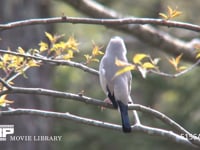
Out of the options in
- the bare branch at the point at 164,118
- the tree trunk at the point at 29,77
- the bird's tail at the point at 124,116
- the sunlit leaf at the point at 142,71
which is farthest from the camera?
the tree trunk at the point at 29,77

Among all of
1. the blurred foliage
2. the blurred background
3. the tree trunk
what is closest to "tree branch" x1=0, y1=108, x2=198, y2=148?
the tree trunk

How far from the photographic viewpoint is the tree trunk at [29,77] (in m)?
7.50

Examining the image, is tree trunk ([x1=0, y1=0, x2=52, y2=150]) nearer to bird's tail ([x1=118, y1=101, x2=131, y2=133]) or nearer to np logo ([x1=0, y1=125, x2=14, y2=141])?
np logo ([x1=0, y1=125, x2=14, y2=141])

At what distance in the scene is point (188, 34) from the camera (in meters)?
9.90

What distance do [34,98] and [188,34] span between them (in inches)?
131

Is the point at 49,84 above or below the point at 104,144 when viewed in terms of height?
above

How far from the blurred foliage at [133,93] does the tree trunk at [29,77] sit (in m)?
2.66

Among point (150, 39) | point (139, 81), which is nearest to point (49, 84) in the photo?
point (150, 39)

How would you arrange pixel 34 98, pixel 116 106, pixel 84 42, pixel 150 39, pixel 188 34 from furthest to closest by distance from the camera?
pixel 84 42, pixel 188 34, pixel 34 98, pixel 150 39, pixel 116 106

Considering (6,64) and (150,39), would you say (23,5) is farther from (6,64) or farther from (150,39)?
(6,64)

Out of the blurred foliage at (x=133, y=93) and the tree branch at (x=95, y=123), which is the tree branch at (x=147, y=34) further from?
the blurred foliage at (x=133, y=93)

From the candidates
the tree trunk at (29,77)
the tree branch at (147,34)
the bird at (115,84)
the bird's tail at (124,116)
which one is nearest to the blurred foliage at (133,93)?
the tree trunk at (29,77)

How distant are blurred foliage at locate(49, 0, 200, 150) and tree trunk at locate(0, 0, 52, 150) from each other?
2656 millimetres

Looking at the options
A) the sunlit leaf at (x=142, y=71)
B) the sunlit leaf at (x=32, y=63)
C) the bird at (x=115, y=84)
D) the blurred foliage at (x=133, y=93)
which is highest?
the sunlit leaf at (x=142, y=71)
